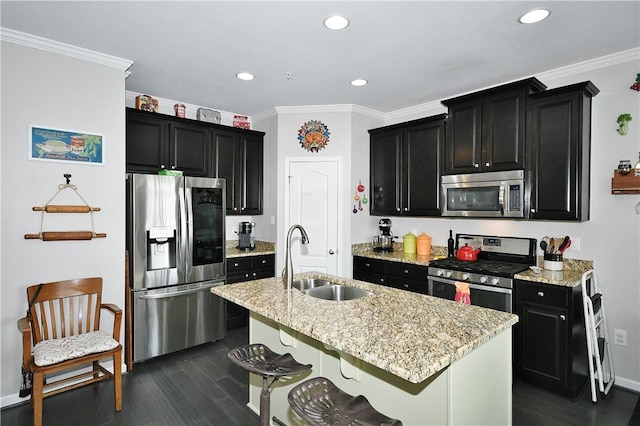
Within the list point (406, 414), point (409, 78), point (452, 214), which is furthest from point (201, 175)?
Result: point (406, 414)

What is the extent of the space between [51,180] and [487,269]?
3668 mm

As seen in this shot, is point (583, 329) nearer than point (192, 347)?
Yes

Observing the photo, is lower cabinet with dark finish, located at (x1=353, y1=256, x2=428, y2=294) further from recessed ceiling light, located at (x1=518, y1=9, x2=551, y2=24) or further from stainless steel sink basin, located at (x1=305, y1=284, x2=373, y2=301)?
recessed ceiling light, located at (x1=518, y1=9, x2=551, y2=24)

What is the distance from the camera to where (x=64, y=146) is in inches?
110

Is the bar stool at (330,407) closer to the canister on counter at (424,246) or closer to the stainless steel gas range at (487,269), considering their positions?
the stainless steel gas range at (487,269)

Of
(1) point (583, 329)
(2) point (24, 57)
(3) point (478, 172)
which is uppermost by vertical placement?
(2) point (24, 57)

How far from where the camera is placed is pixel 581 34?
254 cm

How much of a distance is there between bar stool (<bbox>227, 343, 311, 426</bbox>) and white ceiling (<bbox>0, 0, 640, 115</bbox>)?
206 centimetres

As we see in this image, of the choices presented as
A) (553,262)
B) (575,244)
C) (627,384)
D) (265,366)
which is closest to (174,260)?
(265,366)

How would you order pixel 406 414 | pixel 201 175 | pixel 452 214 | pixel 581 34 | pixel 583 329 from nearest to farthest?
pixel 406 414 < pixel 581 34 < pixel 583 329 < pixel 452 214 < pixel 201 175

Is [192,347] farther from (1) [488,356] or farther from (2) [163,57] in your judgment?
(1) [488,356]

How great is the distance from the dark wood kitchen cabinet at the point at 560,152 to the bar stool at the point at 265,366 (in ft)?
8.18

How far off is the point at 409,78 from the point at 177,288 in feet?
10.1

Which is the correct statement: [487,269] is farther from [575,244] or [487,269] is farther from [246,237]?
[246,237]
